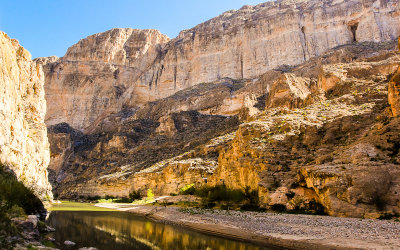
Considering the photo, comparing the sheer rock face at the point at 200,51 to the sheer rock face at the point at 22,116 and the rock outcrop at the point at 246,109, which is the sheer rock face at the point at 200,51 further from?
the sheer rock face at the point at 22,116

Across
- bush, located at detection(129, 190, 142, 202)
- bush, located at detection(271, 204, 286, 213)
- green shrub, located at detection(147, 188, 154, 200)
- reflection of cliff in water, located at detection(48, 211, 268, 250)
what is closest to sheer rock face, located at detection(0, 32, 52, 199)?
reflection of cliff in water, located at detection(48, 211, 268, 250)

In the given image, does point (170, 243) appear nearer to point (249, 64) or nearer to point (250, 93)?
point (250, 93)

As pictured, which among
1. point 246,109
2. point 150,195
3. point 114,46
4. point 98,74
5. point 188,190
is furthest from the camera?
point 114,46

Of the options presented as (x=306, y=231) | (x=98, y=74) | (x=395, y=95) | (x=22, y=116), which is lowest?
(x=306, y=231)

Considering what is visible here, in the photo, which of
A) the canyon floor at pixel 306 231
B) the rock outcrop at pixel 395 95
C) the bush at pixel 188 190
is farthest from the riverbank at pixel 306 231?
the bush at pixel 188 190

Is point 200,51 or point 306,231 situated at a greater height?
point 200,51

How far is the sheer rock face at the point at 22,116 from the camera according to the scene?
23695 mm

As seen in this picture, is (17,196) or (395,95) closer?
(17,196)

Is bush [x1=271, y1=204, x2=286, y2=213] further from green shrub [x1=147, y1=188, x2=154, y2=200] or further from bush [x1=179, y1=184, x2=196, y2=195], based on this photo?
green shrub [x1=147, y1=188, x2=154, y2=200]

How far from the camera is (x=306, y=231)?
13.6m

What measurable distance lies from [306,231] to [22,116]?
29.9 m

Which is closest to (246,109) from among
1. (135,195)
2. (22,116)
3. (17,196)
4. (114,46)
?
(135,195)

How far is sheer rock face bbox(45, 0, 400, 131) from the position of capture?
2776 inches

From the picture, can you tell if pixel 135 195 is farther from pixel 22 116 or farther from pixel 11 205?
pixel 11 205
